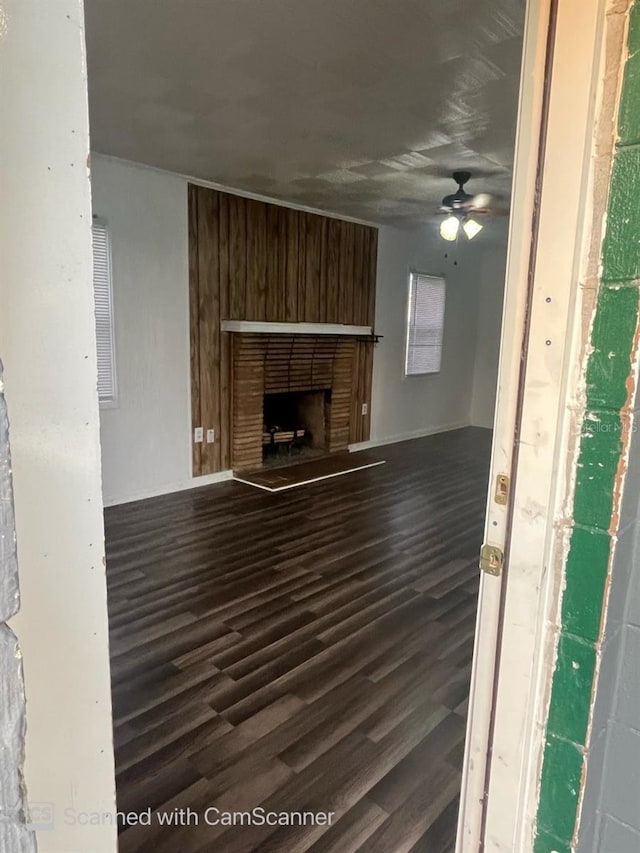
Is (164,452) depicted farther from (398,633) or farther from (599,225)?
(599,225)

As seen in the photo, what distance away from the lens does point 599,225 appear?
0.88 m

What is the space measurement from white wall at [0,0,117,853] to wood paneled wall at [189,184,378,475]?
4017 millimetres

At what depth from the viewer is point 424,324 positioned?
270 inches

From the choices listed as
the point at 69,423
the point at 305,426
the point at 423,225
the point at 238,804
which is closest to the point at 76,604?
the point at 69,423

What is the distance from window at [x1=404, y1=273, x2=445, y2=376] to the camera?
666cm

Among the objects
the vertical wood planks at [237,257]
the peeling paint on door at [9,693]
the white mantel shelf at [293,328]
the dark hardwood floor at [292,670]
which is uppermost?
the vertical wood planks at [237,257]

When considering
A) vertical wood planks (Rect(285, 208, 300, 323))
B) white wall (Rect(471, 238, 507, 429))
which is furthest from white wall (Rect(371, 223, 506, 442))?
vertical wood planks (Rect(285, 208, 300, 323))

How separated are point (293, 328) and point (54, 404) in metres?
4.58

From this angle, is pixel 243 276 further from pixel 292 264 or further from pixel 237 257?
pixel 292 264

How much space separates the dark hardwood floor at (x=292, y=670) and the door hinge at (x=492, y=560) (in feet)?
3.10

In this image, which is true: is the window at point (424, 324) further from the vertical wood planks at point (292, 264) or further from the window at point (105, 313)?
the window at point (105, 313)

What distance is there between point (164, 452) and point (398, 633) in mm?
2568

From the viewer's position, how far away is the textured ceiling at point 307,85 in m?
1.95

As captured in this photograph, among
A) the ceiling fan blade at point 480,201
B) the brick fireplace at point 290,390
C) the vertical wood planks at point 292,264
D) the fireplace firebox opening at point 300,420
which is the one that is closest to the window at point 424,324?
the brick fireplace at point 290,390
